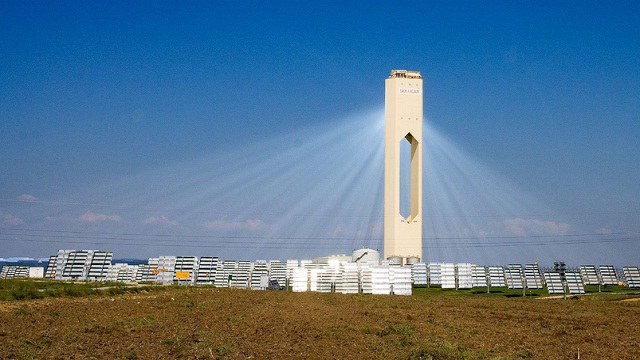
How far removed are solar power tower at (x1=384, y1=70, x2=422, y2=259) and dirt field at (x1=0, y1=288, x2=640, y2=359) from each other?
36714 millimetres

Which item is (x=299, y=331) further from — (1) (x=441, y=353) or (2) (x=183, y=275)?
(2) (x=183, y=275)

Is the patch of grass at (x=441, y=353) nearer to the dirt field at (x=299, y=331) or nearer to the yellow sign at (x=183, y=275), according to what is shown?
the dirt field at (x=299, y=331)

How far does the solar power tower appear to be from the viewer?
65.9 meters

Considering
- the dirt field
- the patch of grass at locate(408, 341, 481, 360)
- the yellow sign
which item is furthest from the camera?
the yellow sign

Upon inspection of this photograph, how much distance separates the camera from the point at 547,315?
26453 mm

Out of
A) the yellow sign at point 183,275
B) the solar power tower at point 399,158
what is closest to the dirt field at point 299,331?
the yellow sign at point 183,275

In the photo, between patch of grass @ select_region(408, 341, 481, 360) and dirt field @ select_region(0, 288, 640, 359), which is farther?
dirt field @ select_region(0, 288, 640, 359)

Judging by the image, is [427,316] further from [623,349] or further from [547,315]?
[623,349]

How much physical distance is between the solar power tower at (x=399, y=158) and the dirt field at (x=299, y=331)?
36.7 meters

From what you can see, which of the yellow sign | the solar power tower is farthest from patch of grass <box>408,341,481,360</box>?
the solar power tower

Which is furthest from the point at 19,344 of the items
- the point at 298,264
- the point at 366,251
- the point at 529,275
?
the point at 366,251

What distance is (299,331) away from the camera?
18.5 metres

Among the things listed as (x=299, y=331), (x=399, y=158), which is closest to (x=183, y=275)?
(x=399, y=158)

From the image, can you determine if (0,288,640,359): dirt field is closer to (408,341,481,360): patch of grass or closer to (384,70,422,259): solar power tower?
(408,341,481,360): patch of grass
